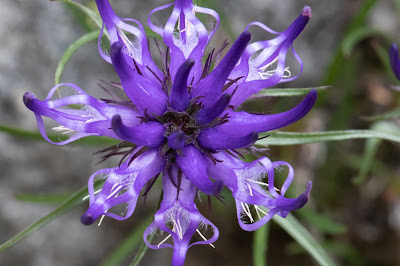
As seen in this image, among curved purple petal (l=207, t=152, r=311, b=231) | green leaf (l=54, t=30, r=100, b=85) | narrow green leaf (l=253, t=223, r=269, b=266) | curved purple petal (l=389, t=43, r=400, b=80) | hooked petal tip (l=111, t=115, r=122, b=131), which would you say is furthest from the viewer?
narrow green leaf (l=253, t=223, r=269, b=266)

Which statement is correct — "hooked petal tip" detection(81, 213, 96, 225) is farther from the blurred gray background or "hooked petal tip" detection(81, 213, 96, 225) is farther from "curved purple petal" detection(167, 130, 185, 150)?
the blurred gray background

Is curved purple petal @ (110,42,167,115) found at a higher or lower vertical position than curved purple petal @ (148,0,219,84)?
lower

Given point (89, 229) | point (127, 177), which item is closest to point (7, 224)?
point (89, 229)

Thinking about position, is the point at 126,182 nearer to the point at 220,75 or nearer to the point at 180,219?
the point at 180,219

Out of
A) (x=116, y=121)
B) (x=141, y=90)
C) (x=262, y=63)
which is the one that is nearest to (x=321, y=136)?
(x=262, y=63)

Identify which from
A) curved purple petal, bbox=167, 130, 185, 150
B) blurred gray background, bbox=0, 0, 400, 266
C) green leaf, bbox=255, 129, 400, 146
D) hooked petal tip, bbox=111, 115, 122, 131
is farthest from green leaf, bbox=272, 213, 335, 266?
blurred gray background, bbox=0, 0, 400, 266

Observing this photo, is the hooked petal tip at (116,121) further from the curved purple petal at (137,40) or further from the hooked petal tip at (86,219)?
the curved purple petal at (137,40)
